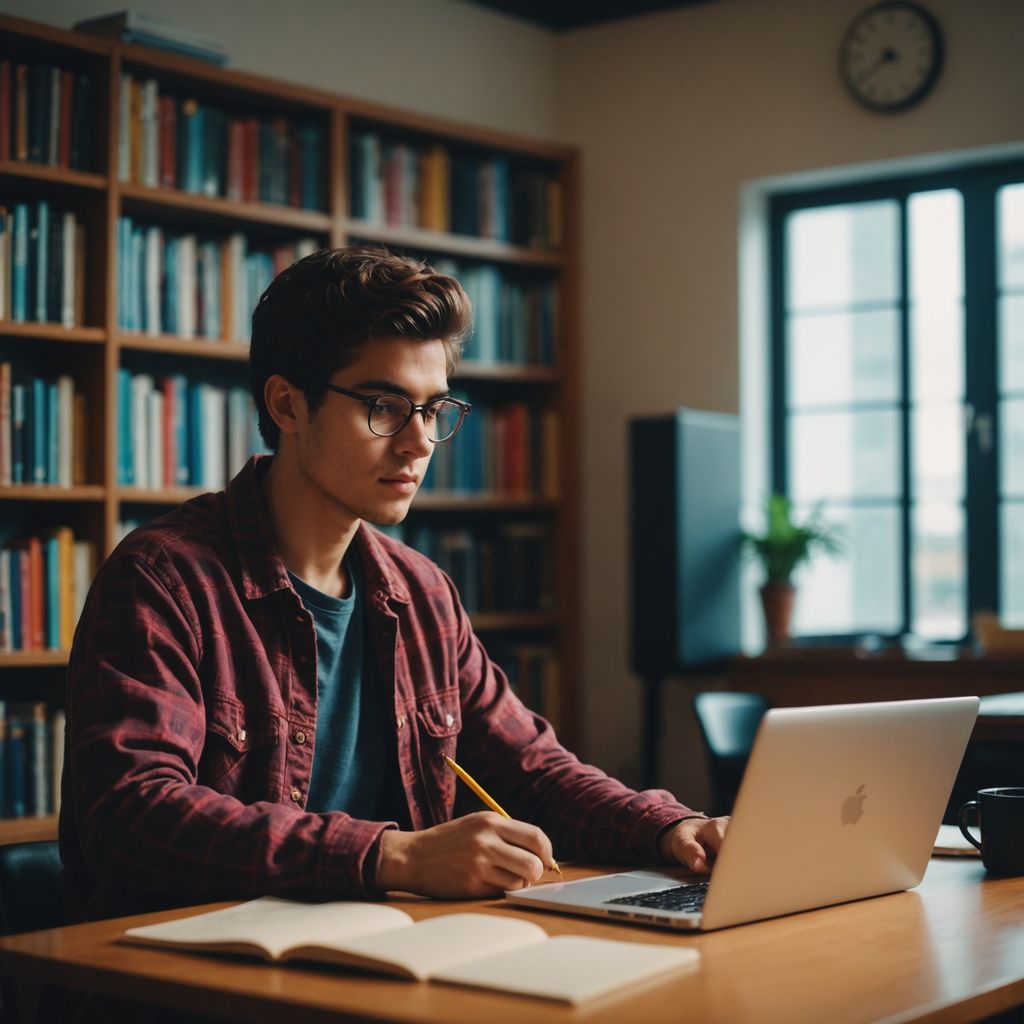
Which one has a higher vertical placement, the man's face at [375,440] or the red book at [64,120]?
the red book at [64,120]

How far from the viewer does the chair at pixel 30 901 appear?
1637 mm

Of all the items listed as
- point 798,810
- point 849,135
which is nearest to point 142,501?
point 849,135

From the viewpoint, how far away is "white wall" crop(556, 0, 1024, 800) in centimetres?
498

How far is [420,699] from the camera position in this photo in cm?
201

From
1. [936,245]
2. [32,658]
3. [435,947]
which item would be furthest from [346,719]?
[936,245]

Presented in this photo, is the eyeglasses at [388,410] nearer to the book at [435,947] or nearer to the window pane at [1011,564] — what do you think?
the book at [435,947]

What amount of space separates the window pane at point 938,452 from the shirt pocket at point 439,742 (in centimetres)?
320

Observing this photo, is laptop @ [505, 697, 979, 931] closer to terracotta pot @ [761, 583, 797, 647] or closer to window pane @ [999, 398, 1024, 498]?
terracotta pot @ [761, 583, 797, 647]

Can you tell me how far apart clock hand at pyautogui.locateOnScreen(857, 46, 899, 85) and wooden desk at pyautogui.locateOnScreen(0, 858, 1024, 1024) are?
382 centimetres

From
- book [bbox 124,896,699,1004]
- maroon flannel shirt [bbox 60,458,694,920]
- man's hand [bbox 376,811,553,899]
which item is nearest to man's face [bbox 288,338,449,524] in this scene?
maroon flannel shirt [bbox 60,458,694,920]

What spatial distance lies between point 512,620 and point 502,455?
1.83ft

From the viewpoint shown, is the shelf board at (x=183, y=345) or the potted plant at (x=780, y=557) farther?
the potted plant at (x=780, y=557)

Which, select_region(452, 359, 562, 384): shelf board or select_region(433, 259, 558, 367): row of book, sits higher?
select_region(433, 259, 558, 367): row of book

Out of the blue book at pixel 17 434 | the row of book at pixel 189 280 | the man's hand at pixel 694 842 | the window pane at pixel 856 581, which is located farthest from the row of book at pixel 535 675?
the man's hand at pixel 694 842
